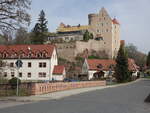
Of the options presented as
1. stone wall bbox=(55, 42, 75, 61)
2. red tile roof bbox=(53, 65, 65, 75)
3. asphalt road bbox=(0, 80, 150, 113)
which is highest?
stone wall bbox=(55, 42, 75, 61)

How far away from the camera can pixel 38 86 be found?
2572 cm

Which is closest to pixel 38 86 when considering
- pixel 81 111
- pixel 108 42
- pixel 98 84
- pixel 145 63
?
pixel 81 111

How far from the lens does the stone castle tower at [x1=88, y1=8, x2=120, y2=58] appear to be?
123750 millimetres

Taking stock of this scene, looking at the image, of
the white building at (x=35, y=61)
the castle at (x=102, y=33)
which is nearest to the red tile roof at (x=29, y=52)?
the white building at (x=35, y=61)

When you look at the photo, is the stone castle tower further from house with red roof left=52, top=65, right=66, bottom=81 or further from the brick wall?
the brick wall

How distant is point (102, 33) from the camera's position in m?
127

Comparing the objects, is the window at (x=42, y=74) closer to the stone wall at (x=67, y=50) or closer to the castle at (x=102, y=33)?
the stone wall at (x=67, y=50)

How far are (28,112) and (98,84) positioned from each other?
41.0m

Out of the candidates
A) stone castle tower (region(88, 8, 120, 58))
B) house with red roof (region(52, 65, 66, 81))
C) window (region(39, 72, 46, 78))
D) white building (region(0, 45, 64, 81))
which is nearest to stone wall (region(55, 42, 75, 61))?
stone castle tower (region(88, 8, 120, 58))

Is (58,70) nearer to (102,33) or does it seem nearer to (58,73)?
(58,73)

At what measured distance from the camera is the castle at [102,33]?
12075 centimetres

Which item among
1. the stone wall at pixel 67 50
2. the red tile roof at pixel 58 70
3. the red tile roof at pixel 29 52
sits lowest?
the red tile roof at pixel 58 70

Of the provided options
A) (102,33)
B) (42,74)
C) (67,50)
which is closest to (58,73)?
(42,74)

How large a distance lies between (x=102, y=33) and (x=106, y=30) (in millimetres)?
2091
